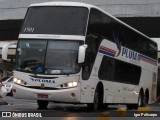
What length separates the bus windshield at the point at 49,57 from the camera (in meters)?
17.5

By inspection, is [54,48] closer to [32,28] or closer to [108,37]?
[32,28]

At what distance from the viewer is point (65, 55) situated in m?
17.5

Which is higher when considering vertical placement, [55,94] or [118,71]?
[118,71]

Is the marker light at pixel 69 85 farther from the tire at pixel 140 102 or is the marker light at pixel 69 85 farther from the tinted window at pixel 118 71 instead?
the tire at pixel 140 102

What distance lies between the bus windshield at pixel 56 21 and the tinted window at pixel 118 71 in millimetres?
2395

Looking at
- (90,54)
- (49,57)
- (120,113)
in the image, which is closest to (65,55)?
(49,57)

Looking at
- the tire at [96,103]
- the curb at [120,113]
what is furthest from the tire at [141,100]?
the curb at [120,113]

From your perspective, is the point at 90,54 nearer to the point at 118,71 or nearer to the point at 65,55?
the point at 65,55

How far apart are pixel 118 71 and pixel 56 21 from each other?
15.5 ft

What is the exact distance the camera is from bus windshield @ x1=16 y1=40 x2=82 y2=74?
687 inches

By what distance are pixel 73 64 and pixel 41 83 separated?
1285mm

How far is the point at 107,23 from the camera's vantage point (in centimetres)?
2036

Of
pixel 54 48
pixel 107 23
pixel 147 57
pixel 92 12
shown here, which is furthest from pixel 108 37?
pixel 147 57

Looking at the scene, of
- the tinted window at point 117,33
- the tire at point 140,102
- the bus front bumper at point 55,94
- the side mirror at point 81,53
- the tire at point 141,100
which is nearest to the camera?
the side mirror at point 81,53
